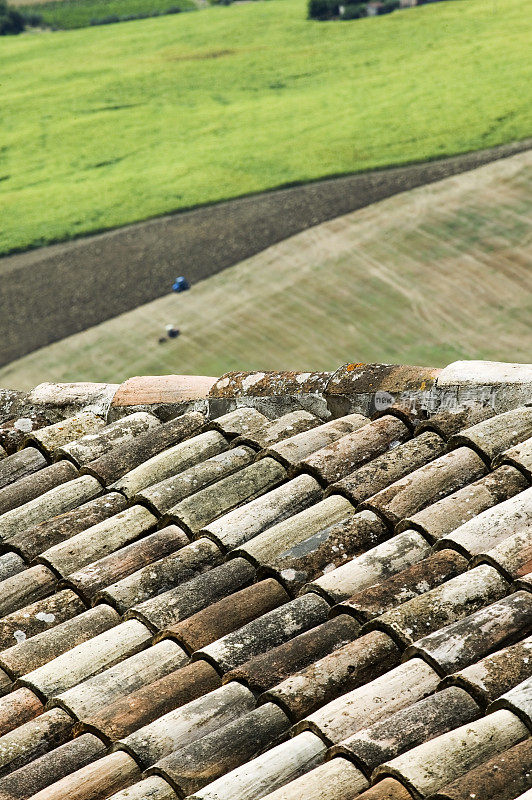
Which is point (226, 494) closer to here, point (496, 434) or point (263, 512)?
point (263, 512)

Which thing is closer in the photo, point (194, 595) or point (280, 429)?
point (194, 595)

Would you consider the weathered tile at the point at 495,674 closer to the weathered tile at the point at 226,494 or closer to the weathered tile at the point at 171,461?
the weathered tile at the point at 226,494

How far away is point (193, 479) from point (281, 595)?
1.32 meters

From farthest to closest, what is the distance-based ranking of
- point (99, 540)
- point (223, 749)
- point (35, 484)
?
point (35, 484) < point (99, 540) < point (223, 749)

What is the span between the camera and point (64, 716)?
161 inches

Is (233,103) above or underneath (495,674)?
underneath

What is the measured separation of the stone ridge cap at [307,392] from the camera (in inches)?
230

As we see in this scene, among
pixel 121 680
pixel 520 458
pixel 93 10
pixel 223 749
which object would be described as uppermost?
pixel 93 10

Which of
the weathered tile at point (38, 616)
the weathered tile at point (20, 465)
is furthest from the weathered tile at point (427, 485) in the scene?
the weathered tile at point (20, 465)

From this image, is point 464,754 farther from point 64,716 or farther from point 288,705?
point 64,716

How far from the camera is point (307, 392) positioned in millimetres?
6594

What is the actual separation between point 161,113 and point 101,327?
24.2 metres

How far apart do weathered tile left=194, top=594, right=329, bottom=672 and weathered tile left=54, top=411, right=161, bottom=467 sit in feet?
7.75

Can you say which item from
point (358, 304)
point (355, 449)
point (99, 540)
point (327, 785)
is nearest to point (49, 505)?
point (99, 540)
